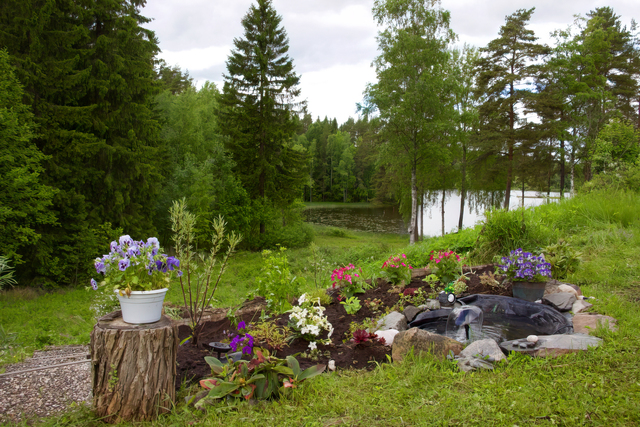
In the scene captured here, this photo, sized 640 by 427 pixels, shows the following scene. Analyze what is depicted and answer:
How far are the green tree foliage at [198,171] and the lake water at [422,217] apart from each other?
11.1m

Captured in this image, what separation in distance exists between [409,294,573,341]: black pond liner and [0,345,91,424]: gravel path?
284 cm

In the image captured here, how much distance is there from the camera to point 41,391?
8.64 feet

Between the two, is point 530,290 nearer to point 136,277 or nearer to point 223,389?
point 223,389

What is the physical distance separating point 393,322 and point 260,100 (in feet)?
49.1

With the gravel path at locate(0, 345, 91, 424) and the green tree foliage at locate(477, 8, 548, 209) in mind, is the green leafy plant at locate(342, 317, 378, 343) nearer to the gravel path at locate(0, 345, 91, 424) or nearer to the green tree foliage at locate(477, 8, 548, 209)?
the gravel path at locate(0, 345, 91, 424)

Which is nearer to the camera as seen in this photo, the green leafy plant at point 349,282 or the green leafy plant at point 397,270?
the green leafy plant at point 349,282

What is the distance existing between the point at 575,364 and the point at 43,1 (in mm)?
12345

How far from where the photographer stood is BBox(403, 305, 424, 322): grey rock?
3.61 m

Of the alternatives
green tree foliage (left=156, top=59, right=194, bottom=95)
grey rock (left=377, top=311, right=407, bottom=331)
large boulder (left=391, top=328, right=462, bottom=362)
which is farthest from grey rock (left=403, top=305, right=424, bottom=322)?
green tree foliage (left=156, top=59, right=194, bottom=95)

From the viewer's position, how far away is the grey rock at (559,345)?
99.1 inches

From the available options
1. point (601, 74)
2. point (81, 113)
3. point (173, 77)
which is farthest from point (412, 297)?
point (173, 77)

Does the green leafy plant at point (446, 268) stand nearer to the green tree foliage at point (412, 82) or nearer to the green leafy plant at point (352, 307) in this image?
the green leafy plant at point (352, 307)

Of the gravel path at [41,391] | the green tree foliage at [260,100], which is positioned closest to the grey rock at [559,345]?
the gravel path at [41,391]

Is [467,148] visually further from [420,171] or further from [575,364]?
[575,364]
